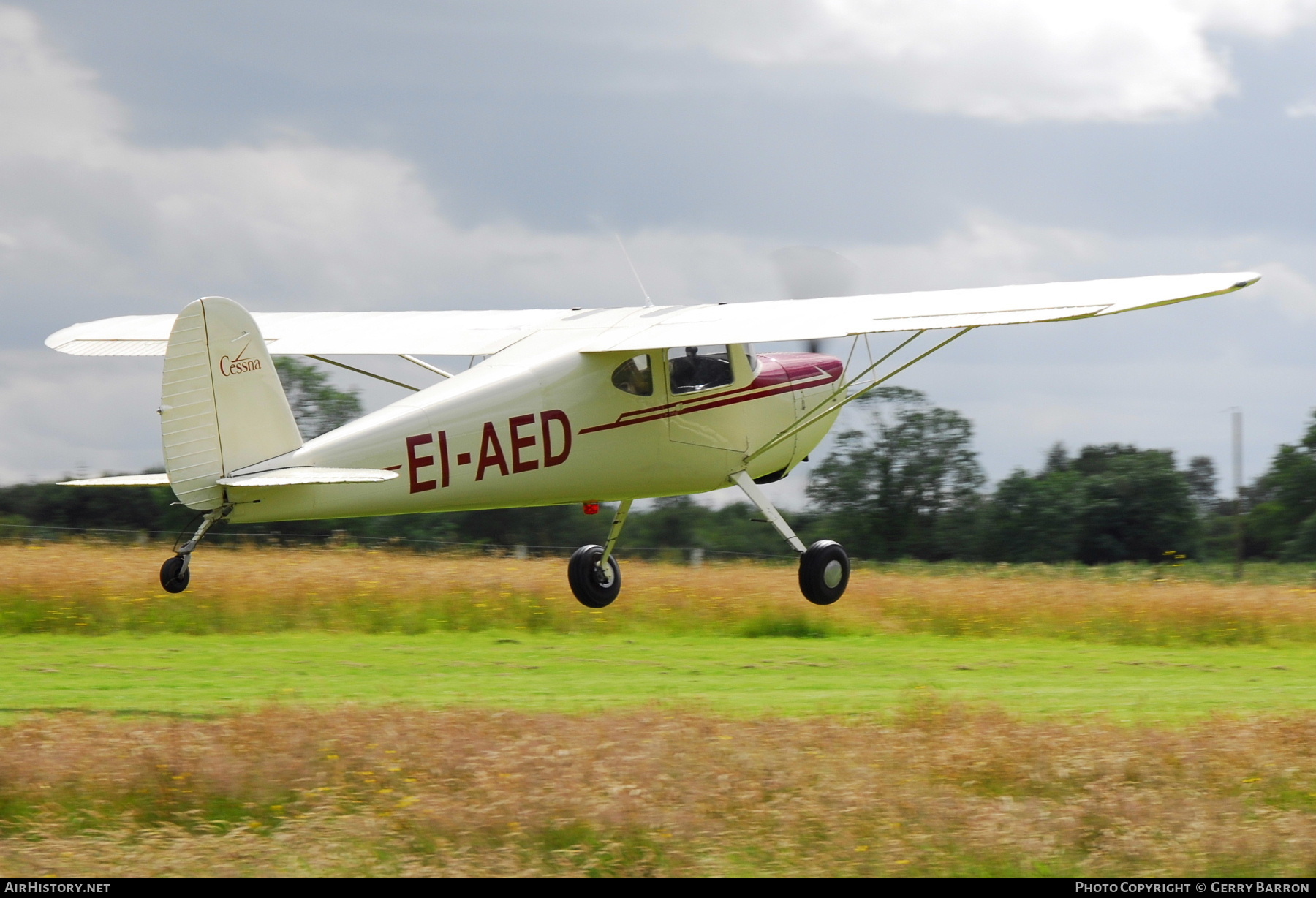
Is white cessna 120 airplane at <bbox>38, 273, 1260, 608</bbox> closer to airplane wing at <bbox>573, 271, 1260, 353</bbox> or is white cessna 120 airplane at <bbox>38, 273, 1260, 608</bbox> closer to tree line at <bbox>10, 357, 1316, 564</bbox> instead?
airplane wing at <bbox>573, 271, 1260, 353</bbox>

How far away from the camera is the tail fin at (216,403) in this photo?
10.3 m

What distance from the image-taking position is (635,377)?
12555mm

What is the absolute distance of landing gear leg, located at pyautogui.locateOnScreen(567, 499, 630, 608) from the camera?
46.4 ft

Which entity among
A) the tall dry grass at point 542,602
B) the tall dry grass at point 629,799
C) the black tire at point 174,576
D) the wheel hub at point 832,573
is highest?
the black tire at point 174,576

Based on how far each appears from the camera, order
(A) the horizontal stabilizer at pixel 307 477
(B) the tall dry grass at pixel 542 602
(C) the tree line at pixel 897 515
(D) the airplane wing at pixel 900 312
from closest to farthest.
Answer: (A) the horizontal stabilizer at pixel 307 477 → (D) the airplane wing at pixel 900 312 → (B) the tall dry grass at pixel 542 602 → (C) the tree line at pixel 897 515

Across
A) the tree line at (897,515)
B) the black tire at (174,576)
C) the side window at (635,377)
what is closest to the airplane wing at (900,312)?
the side window at (635,377)

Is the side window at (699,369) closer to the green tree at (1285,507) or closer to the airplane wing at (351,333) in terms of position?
the airplane wing at (351,333)

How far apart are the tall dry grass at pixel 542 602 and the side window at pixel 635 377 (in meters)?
5.99

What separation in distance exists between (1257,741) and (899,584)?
38.9 feet

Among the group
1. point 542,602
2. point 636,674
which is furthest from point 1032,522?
point 636,674

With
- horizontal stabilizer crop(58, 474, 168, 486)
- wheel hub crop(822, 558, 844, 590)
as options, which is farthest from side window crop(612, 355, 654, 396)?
horizontal stabilizer crop(58, 474, 168, 486)

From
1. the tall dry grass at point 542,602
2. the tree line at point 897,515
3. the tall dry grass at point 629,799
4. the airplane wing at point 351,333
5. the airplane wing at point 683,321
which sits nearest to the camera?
the tall dry grass at point 629,799

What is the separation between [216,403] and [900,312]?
5.93 m
